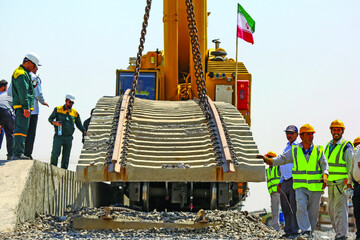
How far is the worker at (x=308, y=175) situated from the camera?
1095 cm

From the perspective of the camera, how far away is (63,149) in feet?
46.9

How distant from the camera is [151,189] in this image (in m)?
11.6

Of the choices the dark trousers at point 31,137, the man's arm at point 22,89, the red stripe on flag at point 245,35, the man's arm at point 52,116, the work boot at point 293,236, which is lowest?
the work boot at point 293,236

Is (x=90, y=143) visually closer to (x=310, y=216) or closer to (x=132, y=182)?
(x=132, y=182)

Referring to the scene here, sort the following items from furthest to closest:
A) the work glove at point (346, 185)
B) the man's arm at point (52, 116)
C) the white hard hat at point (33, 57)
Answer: the man's arm at point (52, 116) < the white hard hat at point (33, 57) < the work glove at point (346, 185)

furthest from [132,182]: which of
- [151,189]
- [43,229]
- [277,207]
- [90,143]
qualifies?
[277,207]

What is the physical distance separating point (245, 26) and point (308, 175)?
26.1 ft

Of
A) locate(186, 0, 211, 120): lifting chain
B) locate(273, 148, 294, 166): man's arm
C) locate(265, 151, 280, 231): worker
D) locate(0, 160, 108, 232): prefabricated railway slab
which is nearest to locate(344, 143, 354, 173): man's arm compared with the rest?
locate(273, 148, 294, 166): man's arm

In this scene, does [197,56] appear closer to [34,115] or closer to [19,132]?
[34,115]

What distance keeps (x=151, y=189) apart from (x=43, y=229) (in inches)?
89.1

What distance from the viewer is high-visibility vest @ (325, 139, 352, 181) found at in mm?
11203

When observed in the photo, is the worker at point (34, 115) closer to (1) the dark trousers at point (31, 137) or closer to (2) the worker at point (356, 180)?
(1) the dark trousers at point (31, 137)

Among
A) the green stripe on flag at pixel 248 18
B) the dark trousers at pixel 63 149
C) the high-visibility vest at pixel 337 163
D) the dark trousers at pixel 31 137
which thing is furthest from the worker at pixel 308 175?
the green stripe on flag at pixel 248 18

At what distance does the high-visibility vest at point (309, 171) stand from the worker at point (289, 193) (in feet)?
3.49
